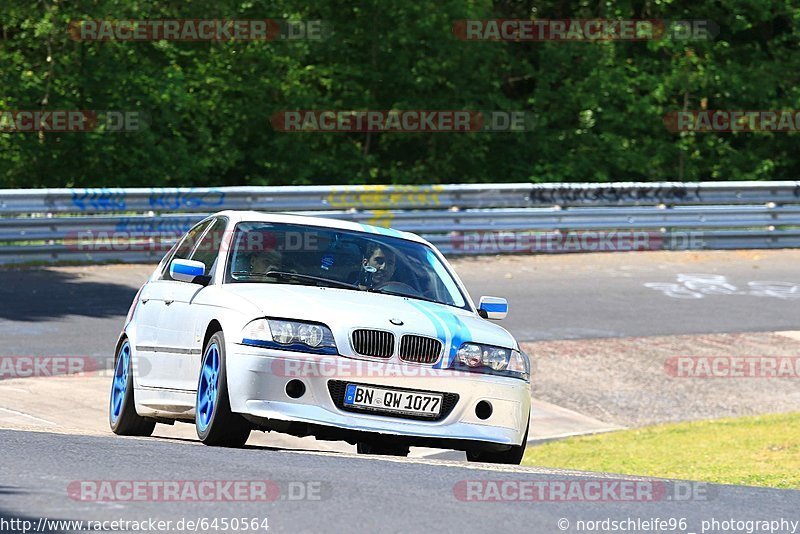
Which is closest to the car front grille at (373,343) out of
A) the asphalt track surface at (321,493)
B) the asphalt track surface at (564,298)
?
the asphalt track surface at (321,493)

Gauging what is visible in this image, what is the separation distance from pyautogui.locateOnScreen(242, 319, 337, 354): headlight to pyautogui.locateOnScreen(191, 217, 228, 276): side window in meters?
1.18

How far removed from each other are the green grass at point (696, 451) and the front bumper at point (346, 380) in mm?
2988

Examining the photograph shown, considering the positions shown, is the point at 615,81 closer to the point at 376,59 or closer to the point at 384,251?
the point at 376,59

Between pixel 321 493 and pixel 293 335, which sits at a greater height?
pixel 293 335

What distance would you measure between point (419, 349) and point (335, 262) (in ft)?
3.84

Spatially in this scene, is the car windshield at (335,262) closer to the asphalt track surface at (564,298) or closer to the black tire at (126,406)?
the black tire at (126,406)

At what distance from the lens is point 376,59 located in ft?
92.5

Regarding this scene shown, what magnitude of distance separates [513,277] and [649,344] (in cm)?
446

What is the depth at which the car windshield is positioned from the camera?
9.34m

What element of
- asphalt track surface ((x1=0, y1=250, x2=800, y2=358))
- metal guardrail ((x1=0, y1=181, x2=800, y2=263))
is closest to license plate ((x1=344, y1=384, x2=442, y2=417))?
asphalt track surface ((x1=0, y1=250, x2=800, y2=358))

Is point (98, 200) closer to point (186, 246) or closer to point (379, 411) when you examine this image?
point (186, 246)

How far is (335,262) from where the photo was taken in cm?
951

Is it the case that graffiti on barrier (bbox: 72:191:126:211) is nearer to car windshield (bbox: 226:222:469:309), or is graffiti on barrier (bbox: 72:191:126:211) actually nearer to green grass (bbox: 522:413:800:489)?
green grass (bbox: 522:413:800:489)

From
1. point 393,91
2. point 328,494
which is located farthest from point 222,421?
point 393,91
